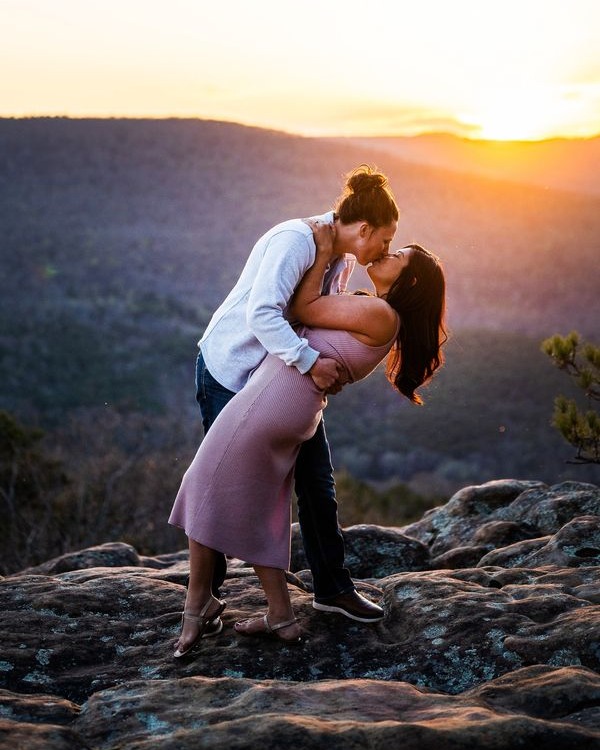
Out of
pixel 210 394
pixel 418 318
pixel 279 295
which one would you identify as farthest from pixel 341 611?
pixel 279 295

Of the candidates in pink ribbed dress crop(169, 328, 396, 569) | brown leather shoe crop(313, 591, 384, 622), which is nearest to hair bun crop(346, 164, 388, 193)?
pink ribbed dress crop(169, 328, 396, 569)

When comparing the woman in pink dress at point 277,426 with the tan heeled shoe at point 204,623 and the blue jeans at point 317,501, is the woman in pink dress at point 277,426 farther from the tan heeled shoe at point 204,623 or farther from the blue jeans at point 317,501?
the blue jeans at point 317,501

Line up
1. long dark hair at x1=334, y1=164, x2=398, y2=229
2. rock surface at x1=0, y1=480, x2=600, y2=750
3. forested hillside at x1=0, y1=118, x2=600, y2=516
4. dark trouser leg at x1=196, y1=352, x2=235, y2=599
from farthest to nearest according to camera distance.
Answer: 1. forested hillside at x1=0, y1=118, x2=600, y2=516
2. dark trouser leg at x1=196, y1=352, x2=235, y2=599
3. long dark hair at x1=334, y1=164, x2=398, y2=229
4. rock surface at x1=0, y1=480, x2=600, y2=750

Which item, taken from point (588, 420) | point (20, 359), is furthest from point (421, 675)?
point (20, 359)

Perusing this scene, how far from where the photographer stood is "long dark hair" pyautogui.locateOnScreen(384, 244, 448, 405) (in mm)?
3648

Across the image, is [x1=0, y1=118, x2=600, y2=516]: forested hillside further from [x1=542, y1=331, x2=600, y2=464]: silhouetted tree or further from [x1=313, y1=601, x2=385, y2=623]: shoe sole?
[x1=313, y1=601, x2=385, y2=623]: shoe sole

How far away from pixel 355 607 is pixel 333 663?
14.7 inches

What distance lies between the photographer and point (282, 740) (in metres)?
2.45

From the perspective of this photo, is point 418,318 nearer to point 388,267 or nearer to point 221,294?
point 388,267

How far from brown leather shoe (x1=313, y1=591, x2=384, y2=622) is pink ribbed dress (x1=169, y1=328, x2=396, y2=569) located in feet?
1.23

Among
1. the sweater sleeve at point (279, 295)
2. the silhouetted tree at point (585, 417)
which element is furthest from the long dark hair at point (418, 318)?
the silhouetted tree at point (585, 417)

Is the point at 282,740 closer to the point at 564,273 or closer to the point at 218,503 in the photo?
the point at 218,503

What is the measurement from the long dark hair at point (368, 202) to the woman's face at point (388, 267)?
15 cm

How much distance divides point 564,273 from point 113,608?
35539 millimetres
